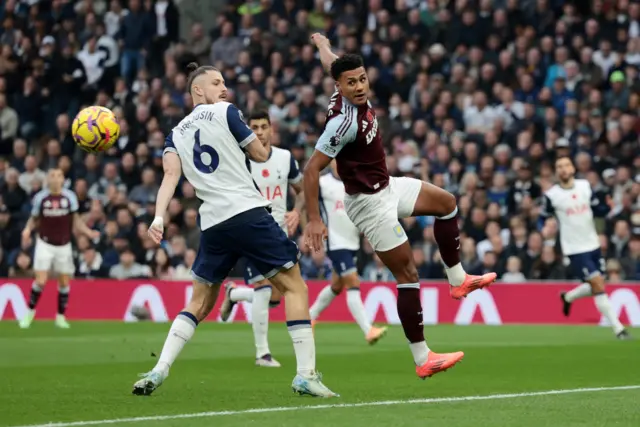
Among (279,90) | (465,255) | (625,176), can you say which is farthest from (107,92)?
(625,176)

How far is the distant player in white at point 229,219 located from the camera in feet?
30.5

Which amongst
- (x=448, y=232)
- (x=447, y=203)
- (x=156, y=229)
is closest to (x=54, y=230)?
(x=448, y=232)

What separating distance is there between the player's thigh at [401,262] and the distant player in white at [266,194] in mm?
1963

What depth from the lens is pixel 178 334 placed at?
9.51 meters

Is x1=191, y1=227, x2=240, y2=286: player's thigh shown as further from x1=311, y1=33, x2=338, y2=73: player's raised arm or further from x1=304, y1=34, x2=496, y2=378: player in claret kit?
x1=311, y1=33, x2=338, y2=73: player's raised arm

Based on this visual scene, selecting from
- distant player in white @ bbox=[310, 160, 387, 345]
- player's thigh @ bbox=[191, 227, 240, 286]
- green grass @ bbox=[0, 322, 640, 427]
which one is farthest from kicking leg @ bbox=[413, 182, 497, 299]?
distant player in white @ bbox=[310, 160, 387, 345]

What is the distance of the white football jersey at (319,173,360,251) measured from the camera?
1703cm

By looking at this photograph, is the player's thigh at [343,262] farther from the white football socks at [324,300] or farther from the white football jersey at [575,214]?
the white football jersey at [575,214]

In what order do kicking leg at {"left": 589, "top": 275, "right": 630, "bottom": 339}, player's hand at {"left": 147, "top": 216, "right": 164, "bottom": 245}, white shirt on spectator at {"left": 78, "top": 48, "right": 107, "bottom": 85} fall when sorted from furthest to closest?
1. white shirt on spectator at {"left": 78, "top": 48, "right": 107, "bottom": 85}
2. kicking leg at {"left": 589, "top": 275, "right": 630, "bottom": 339}
3. player's hand at {"left": 147, "top": 216, "right": 164, "bottom": 245}

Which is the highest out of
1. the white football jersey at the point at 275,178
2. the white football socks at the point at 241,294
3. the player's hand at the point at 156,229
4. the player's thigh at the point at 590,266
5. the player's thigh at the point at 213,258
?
the white football jersey at the point at 275,178

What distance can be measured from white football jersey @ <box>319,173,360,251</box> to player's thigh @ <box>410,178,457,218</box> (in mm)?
6560

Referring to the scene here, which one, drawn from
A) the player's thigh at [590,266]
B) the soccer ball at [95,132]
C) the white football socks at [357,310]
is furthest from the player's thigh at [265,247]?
the player's thigh at [590,266]

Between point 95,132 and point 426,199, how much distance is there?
11.7 ft

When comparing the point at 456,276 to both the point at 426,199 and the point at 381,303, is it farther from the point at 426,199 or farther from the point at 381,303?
the point at 381,303
